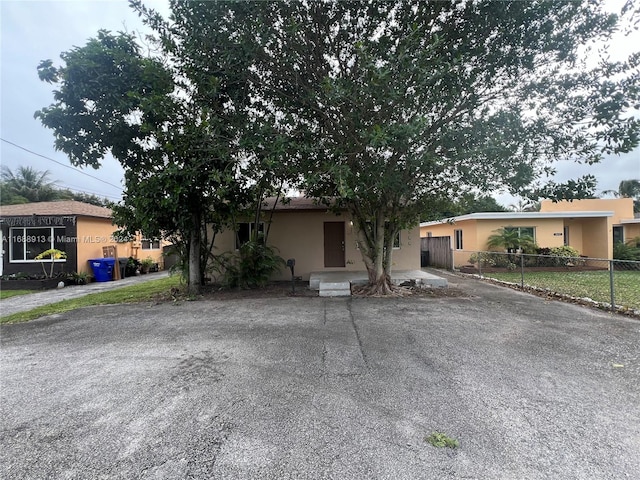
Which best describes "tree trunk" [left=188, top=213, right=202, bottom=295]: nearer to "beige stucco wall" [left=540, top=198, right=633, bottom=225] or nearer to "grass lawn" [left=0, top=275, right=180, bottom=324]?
"grass lawn" [left=0, top=275, right=180, bottom=324]

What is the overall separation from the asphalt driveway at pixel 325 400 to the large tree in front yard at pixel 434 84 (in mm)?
2855

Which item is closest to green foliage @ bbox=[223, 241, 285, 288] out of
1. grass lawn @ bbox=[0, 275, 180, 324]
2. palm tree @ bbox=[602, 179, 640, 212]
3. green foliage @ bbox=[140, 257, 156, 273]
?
grass lawn @ bbox=[0, 275, 180, 324]

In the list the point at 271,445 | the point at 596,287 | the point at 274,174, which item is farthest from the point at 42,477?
the point at 596,287

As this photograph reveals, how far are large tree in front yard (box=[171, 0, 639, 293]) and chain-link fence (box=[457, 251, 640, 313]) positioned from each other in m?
2.50

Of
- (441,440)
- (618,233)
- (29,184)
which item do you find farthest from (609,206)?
(29,184)

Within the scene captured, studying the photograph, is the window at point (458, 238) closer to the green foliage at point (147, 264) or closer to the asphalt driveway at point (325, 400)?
the asphalt driveway at point (325, 400)

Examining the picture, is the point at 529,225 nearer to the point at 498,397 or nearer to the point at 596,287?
the point at 596,287

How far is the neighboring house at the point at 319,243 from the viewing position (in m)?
11.8

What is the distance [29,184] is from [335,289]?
98.6ft

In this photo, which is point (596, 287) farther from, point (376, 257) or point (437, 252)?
point (437, 252)

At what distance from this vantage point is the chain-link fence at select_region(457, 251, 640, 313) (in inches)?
280

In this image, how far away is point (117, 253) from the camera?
47.8 feet

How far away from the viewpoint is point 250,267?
30.9ft

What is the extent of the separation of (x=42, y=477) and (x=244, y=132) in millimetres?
5687
